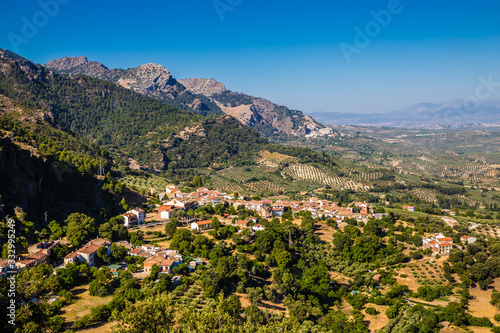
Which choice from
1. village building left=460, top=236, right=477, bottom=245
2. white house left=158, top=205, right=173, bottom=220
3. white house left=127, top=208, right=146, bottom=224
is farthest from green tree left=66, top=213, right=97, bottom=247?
village building left=460, top=236, right=477, bottom=245

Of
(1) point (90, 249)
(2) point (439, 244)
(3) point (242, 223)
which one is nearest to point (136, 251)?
(1) point (90, 249)

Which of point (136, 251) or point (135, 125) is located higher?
point (135, 125)

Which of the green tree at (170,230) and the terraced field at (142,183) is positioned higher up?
the terraced field at (142,183)

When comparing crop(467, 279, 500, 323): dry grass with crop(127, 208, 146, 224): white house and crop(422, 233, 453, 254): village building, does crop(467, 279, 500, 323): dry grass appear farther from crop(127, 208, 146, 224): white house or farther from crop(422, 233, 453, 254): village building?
crop(127, 208, 146, 224): white house

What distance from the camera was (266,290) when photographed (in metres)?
35.6

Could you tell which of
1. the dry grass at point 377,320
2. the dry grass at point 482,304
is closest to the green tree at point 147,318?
the dry grass at point 377,320

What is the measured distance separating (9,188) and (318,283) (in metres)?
40.9

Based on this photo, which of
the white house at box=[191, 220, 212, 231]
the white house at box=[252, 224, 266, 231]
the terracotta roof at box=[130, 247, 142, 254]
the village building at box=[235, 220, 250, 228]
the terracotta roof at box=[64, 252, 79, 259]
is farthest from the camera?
the village building at box=[235, 220, 250, 228]

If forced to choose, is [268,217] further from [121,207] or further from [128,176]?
[128,176]

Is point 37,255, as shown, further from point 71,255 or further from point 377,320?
point 377,320

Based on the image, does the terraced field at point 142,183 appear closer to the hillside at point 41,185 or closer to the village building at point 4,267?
the hillside at point 41,185

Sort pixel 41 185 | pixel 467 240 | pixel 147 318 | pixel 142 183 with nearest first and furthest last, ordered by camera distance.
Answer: pixel 147 318 → pixel 41 185 → pixel 467 240 → pixel 142 183

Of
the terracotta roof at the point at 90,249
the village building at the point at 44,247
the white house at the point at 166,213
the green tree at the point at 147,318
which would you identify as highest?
the green tree at the point at 147,318

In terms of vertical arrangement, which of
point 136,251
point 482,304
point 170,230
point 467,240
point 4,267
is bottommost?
point 482,304
